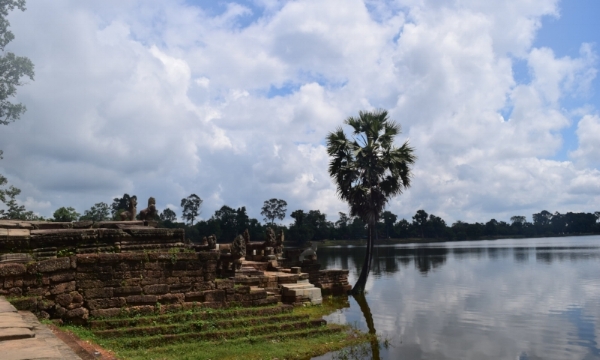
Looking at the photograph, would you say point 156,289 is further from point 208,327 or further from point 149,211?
point 149,211

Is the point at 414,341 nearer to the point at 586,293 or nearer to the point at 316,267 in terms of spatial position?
the point at 316,267

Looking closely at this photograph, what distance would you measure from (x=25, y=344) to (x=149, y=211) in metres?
9.25

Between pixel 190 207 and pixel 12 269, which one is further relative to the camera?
pixel 190 207

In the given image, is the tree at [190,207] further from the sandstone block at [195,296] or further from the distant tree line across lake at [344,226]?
the sandstone block at [195,296]

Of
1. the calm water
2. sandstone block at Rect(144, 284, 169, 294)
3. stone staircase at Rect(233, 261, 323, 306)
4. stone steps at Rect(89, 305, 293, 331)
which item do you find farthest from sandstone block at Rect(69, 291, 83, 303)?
the calm water

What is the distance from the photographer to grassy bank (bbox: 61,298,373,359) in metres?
8.83

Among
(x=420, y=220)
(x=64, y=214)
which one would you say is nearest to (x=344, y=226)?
(x=420, y=220)

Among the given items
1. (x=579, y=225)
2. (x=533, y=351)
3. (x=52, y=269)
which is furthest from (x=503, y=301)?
(x=579, y=225)

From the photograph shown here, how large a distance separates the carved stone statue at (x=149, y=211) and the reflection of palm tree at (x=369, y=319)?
23.7 feet

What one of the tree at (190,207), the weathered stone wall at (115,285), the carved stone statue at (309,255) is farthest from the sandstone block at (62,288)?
the tree at (190,207)

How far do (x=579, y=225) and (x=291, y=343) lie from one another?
5029 inches

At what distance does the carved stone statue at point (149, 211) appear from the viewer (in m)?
13.7

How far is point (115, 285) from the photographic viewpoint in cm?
1002

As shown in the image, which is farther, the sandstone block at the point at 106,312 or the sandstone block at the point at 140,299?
the sandstone block at the point at 140,299
